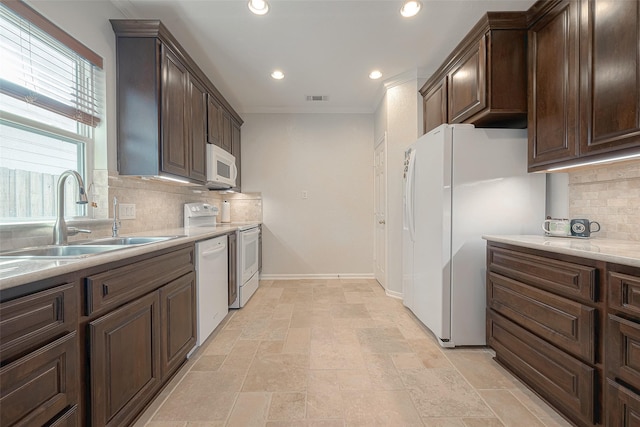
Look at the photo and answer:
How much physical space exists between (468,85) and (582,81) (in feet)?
A: 2.46

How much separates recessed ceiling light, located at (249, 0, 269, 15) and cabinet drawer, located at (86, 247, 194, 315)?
1.87m

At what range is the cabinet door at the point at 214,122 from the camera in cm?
293

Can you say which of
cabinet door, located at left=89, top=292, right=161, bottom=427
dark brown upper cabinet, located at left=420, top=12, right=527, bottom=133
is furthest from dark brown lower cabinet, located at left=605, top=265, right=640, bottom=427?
cabinet door, located at left=89, top=292, right=161, bottom=427

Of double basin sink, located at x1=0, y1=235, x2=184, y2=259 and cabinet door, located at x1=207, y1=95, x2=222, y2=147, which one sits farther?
cabinet door, located at x1=207, y1=95, x2=222, y2=147

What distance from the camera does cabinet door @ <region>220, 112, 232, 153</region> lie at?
3.37 meters

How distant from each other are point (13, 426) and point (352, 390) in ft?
4.68

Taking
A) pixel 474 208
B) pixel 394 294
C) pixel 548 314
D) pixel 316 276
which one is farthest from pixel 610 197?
pixel 316 276

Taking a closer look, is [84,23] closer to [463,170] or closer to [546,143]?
[463,170]

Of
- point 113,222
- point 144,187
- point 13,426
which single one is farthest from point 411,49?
point 13,426

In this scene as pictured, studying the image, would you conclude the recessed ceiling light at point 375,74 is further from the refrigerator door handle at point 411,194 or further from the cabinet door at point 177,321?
the cabinet door at point 177,321

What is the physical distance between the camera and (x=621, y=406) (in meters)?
1.10

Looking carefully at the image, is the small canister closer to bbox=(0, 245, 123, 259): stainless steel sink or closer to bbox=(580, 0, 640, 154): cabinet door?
bbox=(0, 245, 123, 259): stainless steel sink

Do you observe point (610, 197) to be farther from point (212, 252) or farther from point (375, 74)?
point (212, 252)

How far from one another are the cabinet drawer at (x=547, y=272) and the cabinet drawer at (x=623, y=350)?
0.13 m
